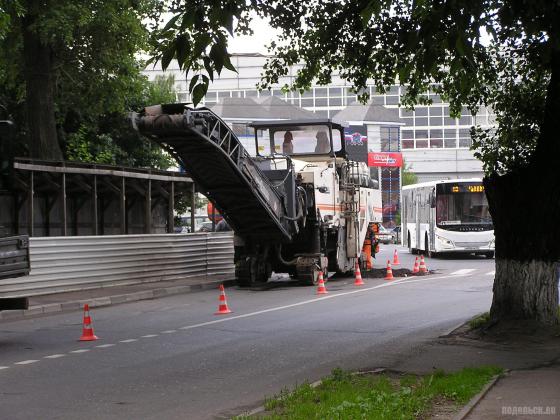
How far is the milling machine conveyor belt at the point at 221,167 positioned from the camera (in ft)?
62.8

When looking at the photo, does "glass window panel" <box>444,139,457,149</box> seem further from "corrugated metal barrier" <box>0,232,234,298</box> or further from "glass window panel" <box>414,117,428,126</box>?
"corrugated metal barrier" <box>0,232,234,298</box>

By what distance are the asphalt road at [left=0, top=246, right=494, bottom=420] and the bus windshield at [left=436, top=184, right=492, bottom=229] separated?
1632 cm

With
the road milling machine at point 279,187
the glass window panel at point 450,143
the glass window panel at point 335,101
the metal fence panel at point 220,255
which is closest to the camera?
the road milling machine at point 279,187

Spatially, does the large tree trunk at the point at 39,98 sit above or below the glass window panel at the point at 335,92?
below

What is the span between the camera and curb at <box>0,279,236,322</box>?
1814 cm

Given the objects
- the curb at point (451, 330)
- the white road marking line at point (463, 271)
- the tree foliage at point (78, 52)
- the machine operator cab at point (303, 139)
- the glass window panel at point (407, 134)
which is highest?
the glass window panel at point (407, 134)

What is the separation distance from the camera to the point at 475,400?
26.0ft

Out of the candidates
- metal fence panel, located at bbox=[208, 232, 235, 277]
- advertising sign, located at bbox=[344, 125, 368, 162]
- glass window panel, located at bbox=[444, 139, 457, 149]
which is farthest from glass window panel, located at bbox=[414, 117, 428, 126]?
metal fence panel, located at bbox=[208, 232, 235, 277]

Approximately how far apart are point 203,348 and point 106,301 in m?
8.29

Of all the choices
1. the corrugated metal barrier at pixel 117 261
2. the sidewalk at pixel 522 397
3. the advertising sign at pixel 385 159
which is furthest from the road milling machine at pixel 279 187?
the advertising sign at pixel 385 159

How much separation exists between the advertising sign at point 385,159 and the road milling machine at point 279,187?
241ft

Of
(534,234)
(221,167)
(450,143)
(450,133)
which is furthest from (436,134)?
(534,234)

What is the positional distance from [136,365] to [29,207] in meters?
12.1

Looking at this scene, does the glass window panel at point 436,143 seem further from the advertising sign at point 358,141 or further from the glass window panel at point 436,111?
the advertising sign at point 358,141
